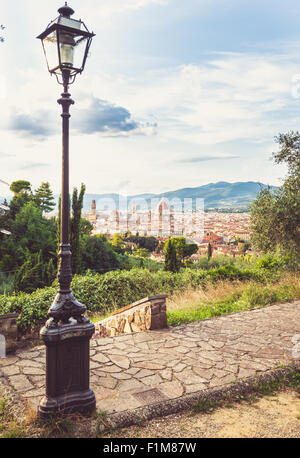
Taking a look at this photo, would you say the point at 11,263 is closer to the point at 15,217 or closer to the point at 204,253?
the point at 15,217

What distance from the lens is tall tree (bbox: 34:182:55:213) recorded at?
30.3 meters

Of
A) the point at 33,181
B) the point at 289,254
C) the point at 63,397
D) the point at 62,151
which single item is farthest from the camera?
the point at 33,181

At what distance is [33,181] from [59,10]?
28542 mm

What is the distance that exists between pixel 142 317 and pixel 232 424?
3.18m

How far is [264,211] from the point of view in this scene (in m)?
10.3

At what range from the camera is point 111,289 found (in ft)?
31.4

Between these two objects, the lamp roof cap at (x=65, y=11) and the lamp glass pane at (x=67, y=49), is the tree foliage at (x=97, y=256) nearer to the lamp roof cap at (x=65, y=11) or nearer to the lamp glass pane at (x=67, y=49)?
the lamp glass pane at (x=67, y=49)

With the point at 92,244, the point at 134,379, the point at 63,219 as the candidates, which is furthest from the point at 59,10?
the point at 92,244

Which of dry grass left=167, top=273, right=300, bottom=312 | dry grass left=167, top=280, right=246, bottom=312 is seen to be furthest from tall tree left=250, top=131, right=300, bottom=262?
dry grass left=167, top=280, right=246, bottom=312

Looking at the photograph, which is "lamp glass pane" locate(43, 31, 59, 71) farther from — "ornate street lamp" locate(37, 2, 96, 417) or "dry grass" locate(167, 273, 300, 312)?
"dry grass" locate(167, 273, 300, 312)

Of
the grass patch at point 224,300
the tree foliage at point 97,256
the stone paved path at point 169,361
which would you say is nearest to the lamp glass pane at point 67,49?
the stone paved path at point 169,361

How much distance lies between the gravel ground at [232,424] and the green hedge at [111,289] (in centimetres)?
484

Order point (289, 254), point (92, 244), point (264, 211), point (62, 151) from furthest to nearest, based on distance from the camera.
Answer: point (92, 244) → point (289, 254) → point (264, 211) → point (62, 151)

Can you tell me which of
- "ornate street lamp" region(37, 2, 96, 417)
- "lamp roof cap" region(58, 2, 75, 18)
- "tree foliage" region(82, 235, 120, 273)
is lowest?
"tree foliage" region(82, 235, 120, 273)
